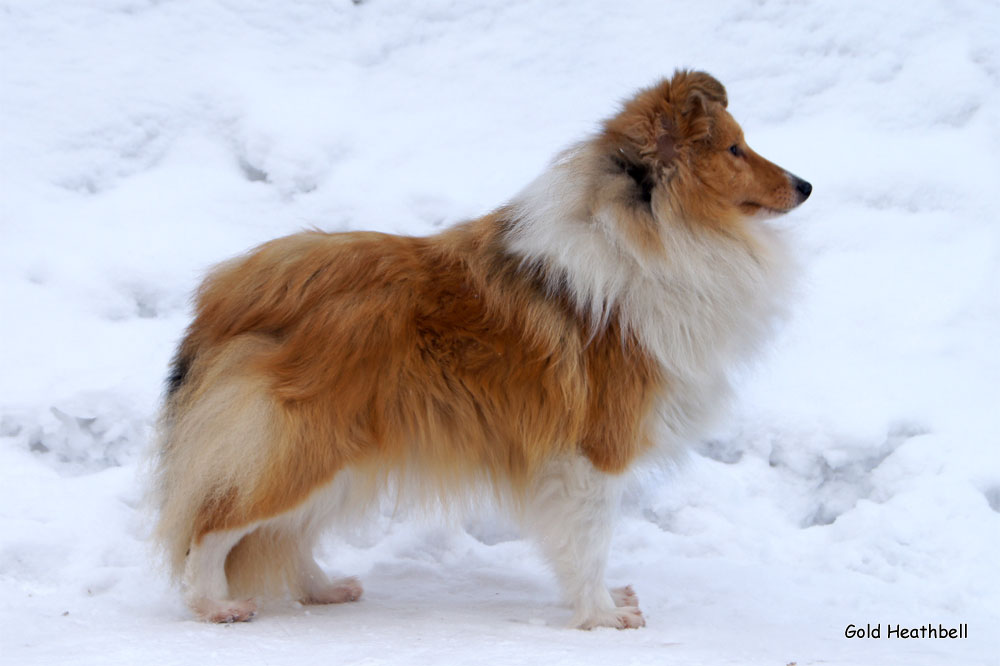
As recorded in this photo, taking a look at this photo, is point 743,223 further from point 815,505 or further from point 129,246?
point 129,246

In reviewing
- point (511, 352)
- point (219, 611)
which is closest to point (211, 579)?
point (219, 611)

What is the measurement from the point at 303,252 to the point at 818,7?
5.71 meters

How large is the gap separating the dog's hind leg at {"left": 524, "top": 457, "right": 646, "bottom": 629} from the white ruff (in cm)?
38

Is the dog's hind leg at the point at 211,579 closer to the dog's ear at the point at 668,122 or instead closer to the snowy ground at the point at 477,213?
the snowy ground at the point at 477,213

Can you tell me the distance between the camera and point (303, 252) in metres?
3.82

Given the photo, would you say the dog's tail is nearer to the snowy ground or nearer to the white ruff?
the snowy ground

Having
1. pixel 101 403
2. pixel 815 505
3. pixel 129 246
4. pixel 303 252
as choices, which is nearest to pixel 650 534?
pixel 815 505

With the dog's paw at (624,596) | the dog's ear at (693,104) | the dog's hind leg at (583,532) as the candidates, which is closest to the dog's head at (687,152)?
the dog's ear at (693,104)

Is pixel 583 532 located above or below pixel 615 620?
above

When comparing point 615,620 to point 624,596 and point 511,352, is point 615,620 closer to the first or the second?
point 624,596

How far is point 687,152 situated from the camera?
3.78 m

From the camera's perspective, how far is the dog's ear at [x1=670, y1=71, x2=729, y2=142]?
3.75 meters

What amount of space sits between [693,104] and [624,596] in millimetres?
2012

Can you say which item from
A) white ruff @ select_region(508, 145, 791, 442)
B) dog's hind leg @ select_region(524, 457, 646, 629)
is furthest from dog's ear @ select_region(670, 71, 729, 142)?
dog's hind leg @ select_region(524, 457, 646, 629)
